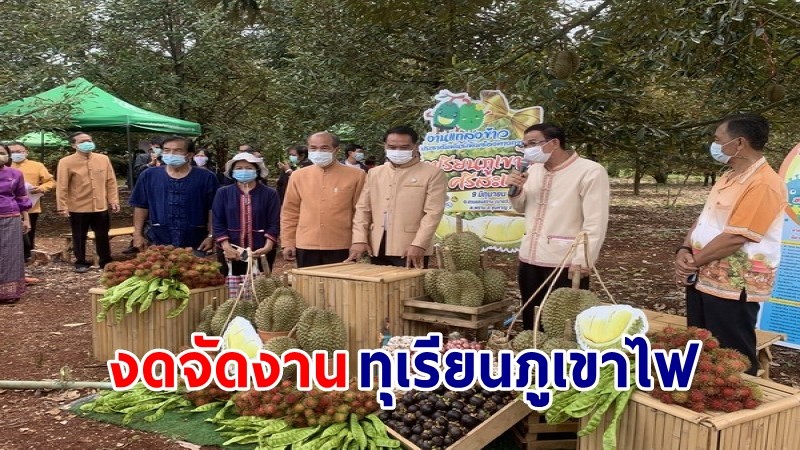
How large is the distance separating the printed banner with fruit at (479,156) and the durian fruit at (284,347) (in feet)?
9.75

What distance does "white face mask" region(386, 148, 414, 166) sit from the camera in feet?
16.5

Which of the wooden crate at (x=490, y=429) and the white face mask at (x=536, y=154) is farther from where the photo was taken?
the white face mask at (x=536, y=154)

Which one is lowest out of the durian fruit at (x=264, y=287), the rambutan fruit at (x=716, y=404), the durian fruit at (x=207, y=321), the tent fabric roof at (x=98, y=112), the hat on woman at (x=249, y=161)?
the durian fruit at (x=207, y=321)

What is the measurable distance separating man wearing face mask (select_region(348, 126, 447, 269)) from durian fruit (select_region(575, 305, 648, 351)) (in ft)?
5.97

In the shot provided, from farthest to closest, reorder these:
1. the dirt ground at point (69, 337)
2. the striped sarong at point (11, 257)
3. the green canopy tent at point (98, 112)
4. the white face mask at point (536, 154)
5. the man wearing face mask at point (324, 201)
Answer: the green canopy tent at point (98, 112) → the striped sarong at point (11, 257) → the man wearing face mask at point (324, 201) → the white face mask at point (536, 154) → the dirt ground at point (69, 337)

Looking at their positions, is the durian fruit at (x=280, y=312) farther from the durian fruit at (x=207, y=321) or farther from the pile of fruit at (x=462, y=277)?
the pile of fruit at (x=462, y=277)

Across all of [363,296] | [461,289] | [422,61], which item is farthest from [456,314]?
[422,61]

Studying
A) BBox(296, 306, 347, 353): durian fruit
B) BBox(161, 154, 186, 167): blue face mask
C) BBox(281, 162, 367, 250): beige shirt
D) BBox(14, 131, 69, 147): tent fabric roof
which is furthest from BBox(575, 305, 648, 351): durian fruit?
BBox(14, 131, 69, 147): tent fabric roof

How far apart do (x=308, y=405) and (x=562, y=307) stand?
1.54 metres

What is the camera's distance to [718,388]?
9.36 ft

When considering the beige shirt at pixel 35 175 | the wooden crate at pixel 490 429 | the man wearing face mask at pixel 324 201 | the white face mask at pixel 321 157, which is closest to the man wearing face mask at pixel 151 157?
the beige shirt at pixel 35 175

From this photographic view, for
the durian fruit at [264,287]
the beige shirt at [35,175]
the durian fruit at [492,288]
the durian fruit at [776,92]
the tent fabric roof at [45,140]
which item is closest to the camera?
the durian fruit at [492,288]

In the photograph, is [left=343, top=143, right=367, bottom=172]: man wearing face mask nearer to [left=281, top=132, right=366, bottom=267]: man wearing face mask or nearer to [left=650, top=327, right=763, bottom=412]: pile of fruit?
[left=281, top=132, right=366, bottom=267]: man wearing face mask

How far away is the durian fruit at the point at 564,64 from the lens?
18.0ft
